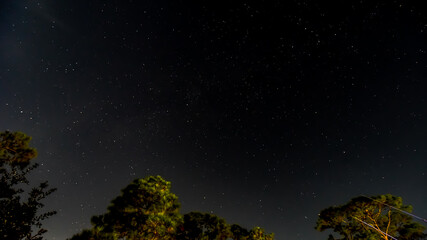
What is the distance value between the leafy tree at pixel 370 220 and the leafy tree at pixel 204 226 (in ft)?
34.4

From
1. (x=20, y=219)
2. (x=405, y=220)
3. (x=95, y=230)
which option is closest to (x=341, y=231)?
(x=405, y=220)

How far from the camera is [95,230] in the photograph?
17.1 metres

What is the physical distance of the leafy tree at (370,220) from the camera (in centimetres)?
2352

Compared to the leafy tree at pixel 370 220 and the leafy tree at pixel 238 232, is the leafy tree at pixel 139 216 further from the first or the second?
the leafy tree at pixel 370 220

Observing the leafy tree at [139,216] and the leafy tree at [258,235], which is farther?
the leafy tree at [258,235]

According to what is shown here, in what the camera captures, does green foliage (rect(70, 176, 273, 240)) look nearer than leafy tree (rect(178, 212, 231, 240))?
Yes

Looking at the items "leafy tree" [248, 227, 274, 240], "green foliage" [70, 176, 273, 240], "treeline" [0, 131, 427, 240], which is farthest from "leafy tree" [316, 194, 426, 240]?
"green foliage" [70, 176, 273, 240]

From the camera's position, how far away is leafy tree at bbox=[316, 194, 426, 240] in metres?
23.5

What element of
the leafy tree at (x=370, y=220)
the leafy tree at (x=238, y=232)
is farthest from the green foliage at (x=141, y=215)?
the leafy tree at (x=370, y=220)

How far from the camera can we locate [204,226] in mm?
24234

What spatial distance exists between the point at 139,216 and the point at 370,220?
20.7m

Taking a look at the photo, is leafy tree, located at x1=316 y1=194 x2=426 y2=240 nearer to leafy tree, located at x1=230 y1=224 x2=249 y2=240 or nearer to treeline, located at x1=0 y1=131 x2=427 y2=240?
treeline, located at x1=0 y1=131 x2=427 y2=240

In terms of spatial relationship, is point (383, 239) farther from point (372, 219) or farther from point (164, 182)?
point (164, 182)

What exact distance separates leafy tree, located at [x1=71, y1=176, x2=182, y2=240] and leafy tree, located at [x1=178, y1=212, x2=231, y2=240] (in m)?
6.38
